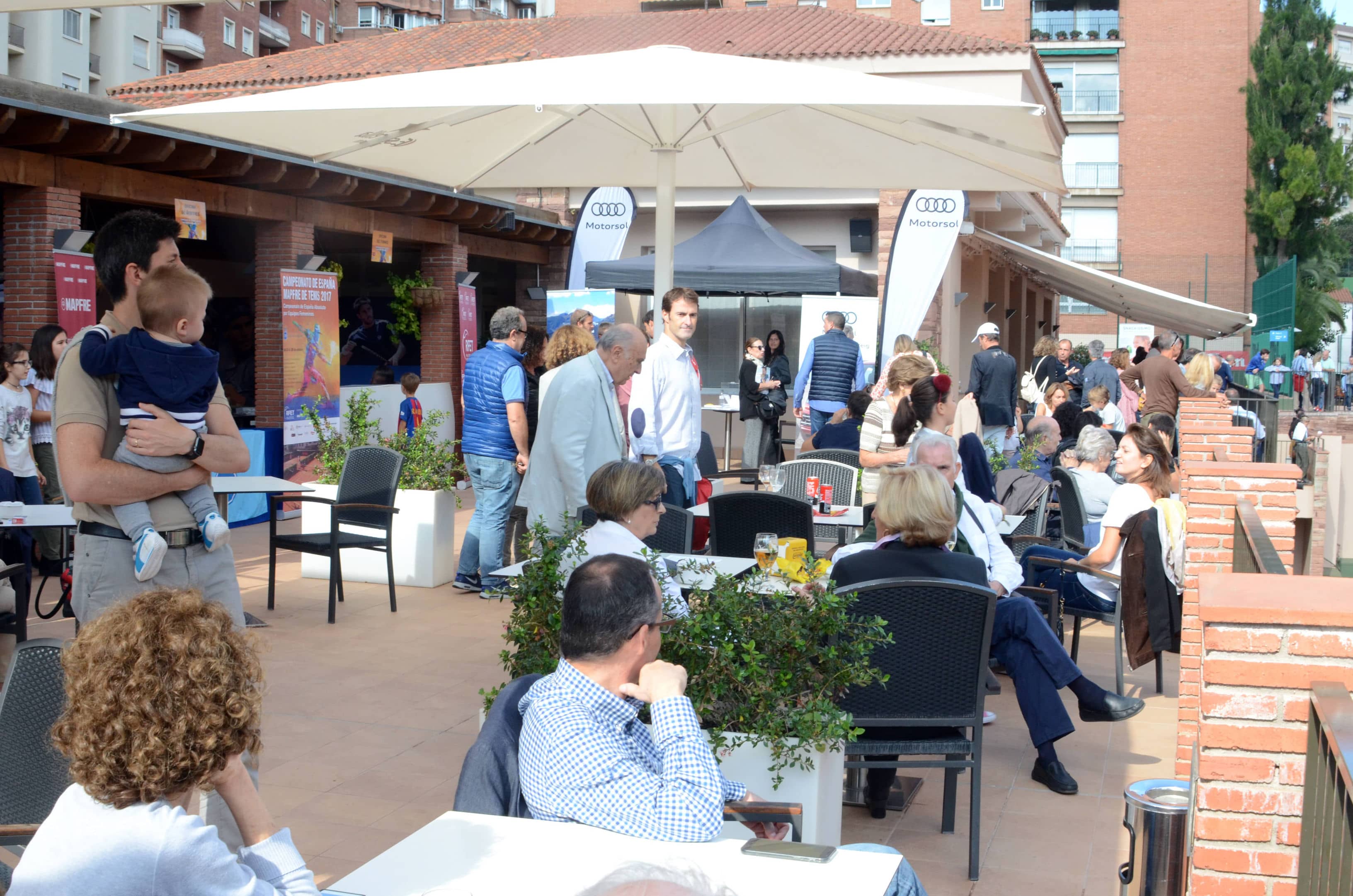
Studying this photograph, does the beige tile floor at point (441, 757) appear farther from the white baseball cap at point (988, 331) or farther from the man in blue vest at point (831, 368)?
the white baseball cap at point (988, 331)

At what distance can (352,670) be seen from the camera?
5.62 meters

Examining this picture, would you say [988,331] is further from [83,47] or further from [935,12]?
[83,47]

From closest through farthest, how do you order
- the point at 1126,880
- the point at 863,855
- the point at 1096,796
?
the point at 863,855, the point at 1126,880, the point at 1096,796

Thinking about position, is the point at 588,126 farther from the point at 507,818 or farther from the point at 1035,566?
the point at 507,818

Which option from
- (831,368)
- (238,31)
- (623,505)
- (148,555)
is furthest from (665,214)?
(238,31)

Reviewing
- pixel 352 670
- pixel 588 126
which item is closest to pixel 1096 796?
pixel 352 670

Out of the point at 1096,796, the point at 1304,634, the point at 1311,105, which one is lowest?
the point at 1096,796

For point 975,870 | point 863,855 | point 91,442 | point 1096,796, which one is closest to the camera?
point 863,855

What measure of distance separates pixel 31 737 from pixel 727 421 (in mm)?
13142

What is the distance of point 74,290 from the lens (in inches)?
340

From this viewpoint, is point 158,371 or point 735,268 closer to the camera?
point 158,371

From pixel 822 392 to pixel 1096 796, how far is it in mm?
7257

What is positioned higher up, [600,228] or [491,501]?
[600,228]

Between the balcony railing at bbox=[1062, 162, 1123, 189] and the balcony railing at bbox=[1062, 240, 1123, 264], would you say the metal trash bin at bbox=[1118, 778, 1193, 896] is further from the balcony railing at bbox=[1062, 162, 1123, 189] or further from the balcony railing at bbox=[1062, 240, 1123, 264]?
the balcony railing at bbox=[1062, 240, 1123, 264]
